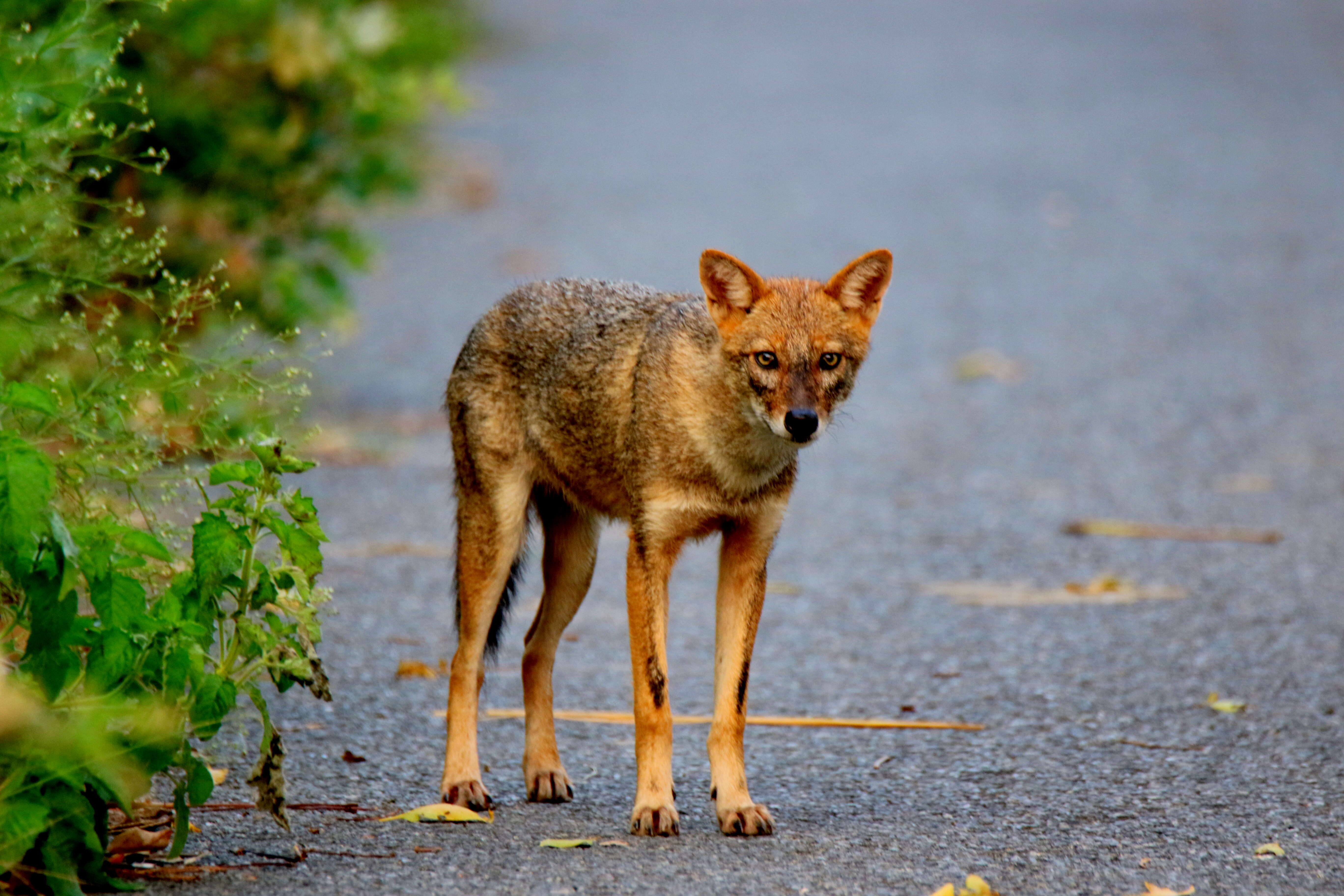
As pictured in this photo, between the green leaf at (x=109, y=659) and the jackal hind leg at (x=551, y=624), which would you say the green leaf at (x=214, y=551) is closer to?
the green leaf at (x=109, y=659)

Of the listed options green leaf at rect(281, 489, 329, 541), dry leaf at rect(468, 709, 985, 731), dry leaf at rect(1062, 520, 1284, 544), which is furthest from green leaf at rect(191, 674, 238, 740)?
dry leaf at rect(1062, 520, 1284, 544)

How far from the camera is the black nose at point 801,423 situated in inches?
178

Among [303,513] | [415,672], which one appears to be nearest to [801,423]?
[303,513]

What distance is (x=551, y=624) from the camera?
531 centimetres

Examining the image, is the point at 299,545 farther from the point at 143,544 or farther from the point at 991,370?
the point at 991,370

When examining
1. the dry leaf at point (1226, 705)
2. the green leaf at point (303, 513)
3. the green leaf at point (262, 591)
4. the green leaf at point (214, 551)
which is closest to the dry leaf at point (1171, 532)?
the dry leaf at point (1226, 705)

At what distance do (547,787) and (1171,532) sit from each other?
4.65m

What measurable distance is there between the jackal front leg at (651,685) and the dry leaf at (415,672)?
68.4 inches

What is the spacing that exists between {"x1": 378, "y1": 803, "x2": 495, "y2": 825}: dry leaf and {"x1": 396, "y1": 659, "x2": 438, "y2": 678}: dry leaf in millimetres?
1749

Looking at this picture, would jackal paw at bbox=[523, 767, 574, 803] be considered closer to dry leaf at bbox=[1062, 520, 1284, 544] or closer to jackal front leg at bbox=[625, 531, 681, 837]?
jackal front leg at bbox=[625, 531, 681, 837]

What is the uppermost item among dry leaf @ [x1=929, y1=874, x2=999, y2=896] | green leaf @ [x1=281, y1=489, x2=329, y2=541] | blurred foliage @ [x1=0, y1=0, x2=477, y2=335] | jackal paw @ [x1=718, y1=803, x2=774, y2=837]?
blurred foliage @ [x1=0, y1=0, x2=477, y2=335]

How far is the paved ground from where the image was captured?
4.51 m

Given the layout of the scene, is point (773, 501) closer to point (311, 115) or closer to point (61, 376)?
point (61, 376)

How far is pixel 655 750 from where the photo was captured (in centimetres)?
460
